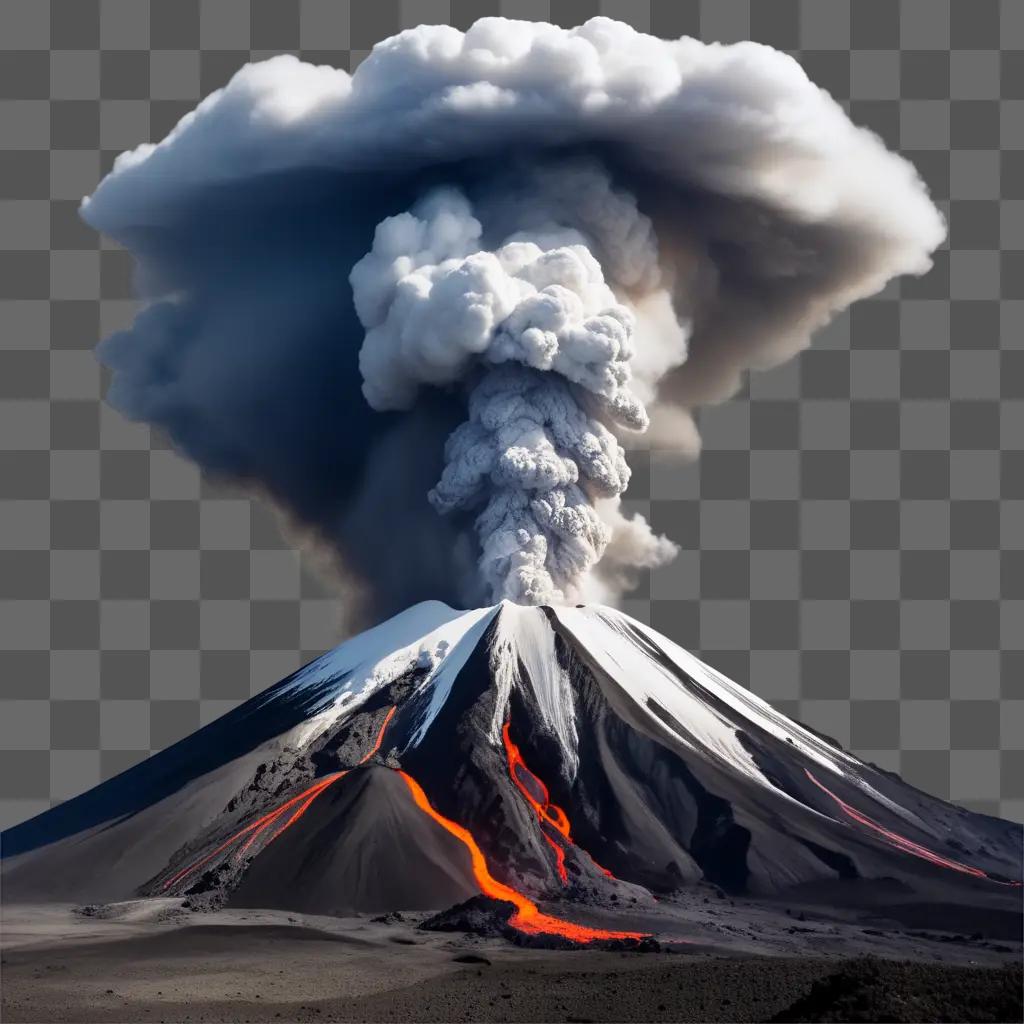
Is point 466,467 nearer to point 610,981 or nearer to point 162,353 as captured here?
point 162,353

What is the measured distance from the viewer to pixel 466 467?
5600 centimetres

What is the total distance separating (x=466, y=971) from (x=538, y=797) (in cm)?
1071

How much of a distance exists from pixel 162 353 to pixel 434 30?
1518cm

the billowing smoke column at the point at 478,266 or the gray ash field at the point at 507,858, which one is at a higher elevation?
the billowing smoke column at the point at 478,266

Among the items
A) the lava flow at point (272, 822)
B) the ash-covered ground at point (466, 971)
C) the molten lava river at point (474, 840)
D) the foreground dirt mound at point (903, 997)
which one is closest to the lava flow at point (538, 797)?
the molten lava river at point (474, 840)

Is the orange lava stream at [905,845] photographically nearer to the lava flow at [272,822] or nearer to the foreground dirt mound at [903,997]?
the lava flow at [272,822]

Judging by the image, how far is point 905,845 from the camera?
47906 mm

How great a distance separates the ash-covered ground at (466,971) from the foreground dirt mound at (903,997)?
33 mm

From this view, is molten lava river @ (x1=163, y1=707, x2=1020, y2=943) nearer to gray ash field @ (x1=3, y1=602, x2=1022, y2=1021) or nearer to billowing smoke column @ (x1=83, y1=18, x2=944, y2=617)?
gray ash field @ (x1=3, y1=602, x2=1022, y2=1021)

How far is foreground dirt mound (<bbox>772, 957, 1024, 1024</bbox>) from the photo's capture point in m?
31.2

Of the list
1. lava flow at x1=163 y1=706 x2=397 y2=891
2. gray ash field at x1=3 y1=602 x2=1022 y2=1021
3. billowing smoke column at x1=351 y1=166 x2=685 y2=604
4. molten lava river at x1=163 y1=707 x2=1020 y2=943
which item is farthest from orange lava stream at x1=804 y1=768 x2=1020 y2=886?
lava flow at x1=163 y1=706 x2=397 y2=891

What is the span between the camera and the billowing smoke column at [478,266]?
55875 mm

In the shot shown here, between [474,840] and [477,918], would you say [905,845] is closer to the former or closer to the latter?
[474,840]

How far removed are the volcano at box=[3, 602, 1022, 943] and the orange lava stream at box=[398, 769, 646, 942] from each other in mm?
72
